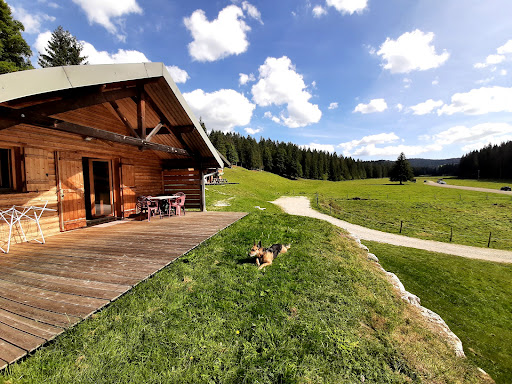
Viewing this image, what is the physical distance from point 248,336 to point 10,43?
40.2 metres

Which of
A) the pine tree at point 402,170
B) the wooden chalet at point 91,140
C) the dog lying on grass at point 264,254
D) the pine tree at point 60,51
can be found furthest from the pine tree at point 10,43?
the pine tree at point 402,170

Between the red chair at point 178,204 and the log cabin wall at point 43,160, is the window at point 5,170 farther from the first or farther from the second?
the red chair at point 178,204

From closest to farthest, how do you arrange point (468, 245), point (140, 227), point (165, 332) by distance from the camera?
point (165, 332) < point (140, 227) < point (468, 245)

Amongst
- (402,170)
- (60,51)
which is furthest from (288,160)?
(60,51)

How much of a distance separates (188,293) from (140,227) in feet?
15.5

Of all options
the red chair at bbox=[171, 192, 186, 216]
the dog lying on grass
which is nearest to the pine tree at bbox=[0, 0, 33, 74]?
the red chair at bbox=[171, 192, 186, 216]

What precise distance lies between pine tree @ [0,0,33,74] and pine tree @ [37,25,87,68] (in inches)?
488

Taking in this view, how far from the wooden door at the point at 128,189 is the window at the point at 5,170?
3493mm

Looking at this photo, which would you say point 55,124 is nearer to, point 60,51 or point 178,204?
point 178,204

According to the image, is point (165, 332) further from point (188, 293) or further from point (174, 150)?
point (174, 150)

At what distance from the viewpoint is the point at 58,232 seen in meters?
7.12

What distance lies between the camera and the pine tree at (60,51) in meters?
37.2

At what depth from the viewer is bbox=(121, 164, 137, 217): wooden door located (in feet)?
31.2

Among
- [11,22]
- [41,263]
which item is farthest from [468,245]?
[11,22]
